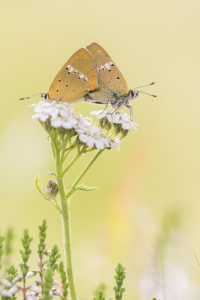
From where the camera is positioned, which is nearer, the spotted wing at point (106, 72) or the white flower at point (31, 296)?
the white flower at point (31, 296)

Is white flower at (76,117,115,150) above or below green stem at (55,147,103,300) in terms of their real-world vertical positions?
above

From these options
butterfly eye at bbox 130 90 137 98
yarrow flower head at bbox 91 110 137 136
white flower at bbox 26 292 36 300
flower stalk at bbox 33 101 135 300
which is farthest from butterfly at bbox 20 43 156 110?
white flower at bbox 26 292 36 300

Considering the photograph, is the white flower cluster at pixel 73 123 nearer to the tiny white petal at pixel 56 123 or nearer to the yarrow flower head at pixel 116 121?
the tiny white petal at pixel 56 123

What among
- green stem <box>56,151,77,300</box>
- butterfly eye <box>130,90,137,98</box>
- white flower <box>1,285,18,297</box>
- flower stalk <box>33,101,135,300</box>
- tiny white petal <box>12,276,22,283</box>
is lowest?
white flower <box>1,285,18,297</box>

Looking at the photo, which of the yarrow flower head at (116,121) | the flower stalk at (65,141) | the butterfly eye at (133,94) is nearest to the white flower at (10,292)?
the flower stalk at (65,141)

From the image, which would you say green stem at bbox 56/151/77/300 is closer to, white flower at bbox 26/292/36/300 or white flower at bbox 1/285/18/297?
white flower at bbox 26/292/36/300

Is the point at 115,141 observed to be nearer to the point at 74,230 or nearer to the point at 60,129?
the point at 60,129

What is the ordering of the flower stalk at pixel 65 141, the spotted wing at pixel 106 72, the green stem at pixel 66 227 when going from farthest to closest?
the spotted wing at pixel 106 72
the flower stalk at pixel 65 141
the green stem at pixel 66 227

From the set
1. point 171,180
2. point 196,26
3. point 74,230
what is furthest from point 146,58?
point 74,230
